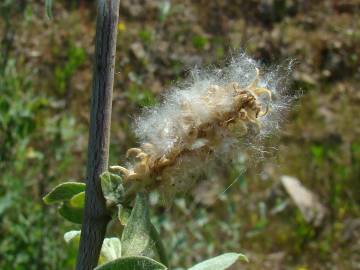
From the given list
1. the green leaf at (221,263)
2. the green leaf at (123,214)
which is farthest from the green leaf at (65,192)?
the green leaf at (221,263)

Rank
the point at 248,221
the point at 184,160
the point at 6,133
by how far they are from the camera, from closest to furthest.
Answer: the point at 184,160
the point at 6,133
the point at 248,221

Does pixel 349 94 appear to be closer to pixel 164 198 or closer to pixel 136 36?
pixel 136 36

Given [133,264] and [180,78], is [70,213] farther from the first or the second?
[180,78]

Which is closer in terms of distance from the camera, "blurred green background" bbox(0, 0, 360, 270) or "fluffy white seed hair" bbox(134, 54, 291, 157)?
"fluffy white seed hair" bbox(134, 54, 291, 157)

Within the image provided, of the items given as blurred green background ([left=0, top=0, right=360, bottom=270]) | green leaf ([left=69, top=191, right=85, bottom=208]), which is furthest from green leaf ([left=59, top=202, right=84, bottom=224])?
blurred green background ([left=0, top=0, right=360, bottom=270])

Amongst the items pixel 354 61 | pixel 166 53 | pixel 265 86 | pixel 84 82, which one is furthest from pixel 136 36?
pixel 265 86

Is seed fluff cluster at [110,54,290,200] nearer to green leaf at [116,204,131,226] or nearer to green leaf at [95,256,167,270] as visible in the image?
green leaf at [116,204,131,226]
